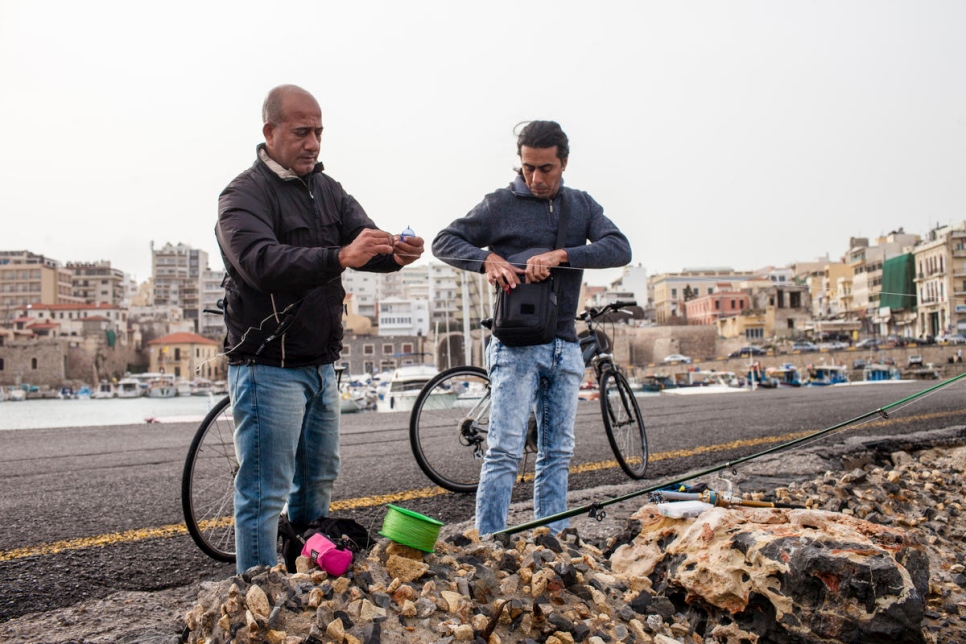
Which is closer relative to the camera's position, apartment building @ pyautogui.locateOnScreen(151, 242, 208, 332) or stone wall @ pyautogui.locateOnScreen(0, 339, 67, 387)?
stone wall @ pyautogui.locateOnScreen(0, 339, 67, 387)

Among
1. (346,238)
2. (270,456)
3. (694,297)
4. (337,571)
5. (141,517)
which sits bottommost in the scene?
(141,517)

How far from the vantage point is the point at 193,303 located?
160 m

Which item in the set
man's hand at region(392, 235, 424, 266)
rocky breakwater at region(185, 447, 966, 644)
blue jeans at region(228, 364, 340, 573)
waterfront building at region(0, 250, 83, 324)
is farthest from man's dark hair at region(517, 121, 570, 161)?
waterfront building at region(0, 250, 83, 324)

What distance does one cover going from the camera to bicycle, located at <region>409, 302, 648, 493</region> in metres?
3.99

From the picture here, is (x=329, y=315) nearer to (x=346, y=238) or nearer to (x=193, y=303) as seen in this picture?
(x=346, y=238)

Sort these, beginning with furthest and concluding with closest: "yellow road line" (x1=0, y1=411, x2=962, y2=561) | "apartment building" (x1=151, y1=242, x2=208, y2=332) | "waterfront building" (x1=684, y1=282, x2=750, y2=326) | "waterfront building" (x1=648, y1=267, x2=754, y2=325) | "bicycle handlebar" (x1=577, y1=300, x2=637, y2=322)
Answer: "apartment building" (x1=151, y1=242, x2=208, y2=332), "waterfront building" (x1=648, y1=267, x2=754, y2=325), "waterfront building" (x1=684, y1=282, x2=750, y2=326), "bicycle handlebar" (x1=577, y1=300, x2=637, y2=322), "yellow road line" (x1=0, y1=411, x2=962, y2=561)

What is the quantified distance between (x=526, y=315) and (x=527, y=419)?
17.0 inches

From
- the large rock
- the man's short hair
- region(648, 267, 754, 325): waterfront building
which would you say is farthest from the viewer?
region(648, 267, 754, 325): waterfront building

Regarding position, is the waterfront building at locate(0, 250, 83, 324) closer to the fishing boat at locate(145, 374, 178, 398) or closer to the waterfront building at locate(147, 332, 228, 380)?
the waterfront building at locate(147, 332, 228, 380)

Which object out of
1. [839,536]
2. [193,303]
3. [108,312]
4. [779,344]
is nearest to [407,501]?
[839,536]

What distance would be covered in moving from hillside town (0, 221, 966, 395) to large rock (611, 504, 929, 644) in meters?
49.4

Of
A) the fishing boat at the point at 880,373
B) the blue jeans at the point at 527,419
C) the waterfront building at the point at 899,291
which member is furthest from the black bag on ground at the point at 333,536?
the fishing boat at the point at 880,373

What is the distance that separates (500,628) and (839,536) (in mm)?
1029

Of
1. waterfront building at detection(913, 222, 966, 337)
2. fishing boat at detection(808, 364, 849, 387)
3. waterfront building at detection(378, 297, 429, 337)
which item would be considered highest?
waterfront building at detection(378, 297, 429, 337)
